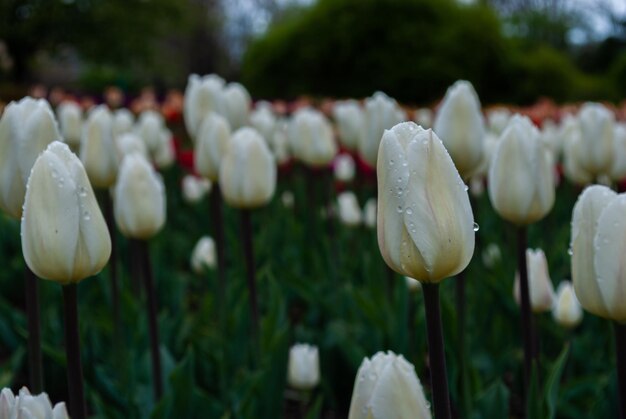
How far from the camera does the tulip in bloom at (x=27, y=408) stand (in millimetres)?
938

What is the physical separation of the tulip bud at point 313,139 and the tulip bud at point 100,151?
1.12 meters

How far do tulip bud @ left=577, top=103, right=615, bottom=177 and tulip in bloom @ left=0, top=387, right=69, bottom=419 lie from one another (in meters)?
1.89

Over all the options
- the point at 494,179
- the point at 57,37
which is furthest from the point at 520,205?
the point at 57,37

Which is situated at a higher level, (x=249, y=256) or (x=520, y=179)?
(x=520, y=179)

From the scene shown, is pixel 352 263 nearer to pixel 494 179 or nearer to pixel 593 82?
pixel 494 179

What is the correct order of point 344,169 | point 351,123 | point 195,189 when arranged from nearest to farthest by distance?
point 351,123 < point 195,189 < point 344,169

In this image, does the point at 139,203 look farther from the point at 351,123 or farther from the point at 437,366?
the point at 351,123

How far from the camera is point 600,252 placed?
41.9 inches

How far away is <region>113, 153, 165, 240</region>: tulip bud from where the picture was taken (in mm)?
1826

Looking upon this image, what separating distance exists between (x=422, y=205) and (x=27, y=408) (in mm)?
530

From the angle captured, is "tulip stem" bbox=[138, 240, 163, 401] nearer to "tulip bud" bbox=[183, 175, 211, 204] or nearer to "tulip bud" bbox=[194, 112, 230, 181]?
"tulip bud" bbox=[194, 112, 230, 181]

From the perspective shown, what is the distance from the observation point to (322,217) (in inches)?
167

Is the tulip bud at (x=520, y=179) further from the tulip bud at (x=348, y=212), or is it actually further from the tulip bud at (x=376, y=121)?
the tulip bud at (x=348, y=212)

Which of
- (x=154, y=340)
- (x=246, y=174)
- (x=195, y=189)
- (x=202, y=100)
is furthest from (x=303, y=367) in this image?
(x=195, y=189)
